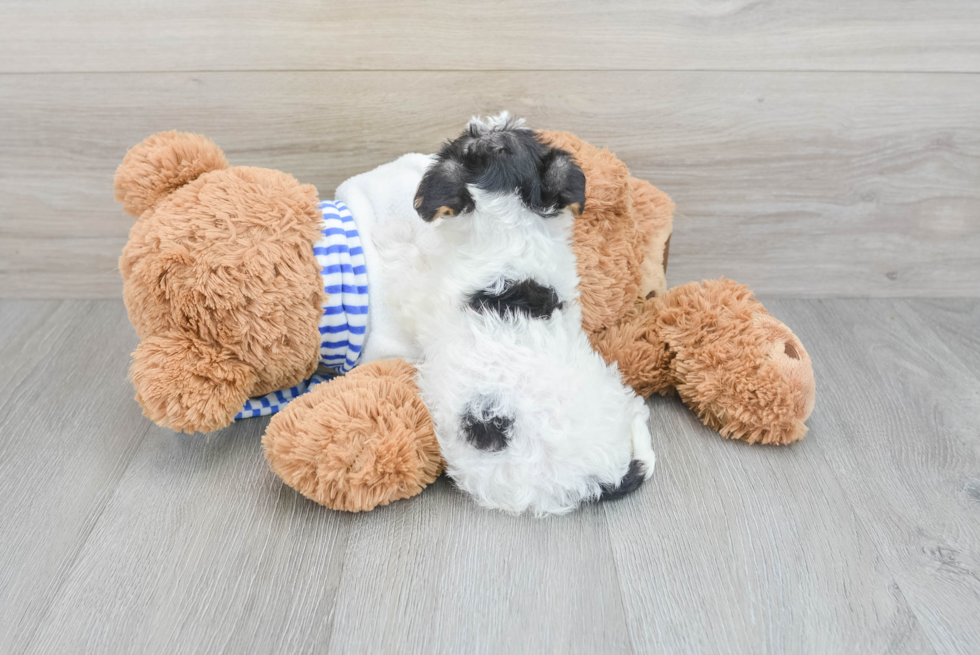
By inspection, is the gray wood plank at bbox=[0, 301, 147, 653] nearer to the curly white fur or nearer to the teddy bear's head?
the teddy bear's head

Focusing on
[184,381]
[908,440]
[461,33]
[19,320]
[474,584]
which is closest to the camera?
[474,584]

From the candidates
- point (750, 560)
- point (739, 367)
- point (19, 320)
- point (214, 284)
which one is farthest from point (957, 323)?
point (19, 320)

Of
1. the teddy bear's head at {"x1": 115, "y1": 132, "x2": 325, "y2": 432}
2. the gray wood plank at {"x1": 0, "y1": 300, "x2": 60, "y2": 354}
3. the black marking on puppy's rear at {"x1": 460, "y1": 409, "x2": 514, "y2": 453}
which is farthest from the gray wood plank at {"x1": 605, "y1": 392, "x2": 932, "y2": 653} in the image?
the gray wood plank at {"x1": 0, "y1": 300, "x2": 60, "y2": 354}

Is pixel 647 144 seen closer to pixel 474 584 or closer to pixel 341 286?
pixel 341 286

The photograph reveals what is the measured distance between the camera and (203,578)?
70cm

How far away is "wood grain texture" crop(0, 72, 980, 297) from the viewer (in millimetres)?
1074

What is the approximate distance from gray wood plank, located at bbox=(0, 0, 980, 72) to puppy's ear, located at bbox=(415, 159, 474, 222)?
40 centimetres

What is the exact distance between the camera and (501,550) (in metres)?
0.73

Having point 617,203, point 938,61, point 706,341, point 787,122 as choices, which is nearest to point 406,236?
point 617,203

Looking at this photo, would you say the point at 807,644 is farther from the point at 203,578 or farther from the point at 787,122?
the point at 787,122

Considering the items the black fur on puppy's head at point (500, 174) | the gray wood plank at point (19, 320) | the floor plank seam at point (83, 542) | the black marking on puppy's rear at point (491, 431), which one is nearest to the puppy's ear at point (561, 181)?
the black fur on puppy's head at point (500, 174)

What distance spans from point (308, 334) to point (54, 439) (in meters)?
0.38

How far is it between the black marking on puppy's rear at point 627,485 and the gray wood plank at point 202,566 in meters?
0.28

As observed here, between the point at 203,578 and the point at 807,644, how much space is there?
1.92 feet
